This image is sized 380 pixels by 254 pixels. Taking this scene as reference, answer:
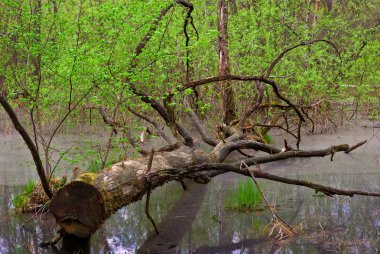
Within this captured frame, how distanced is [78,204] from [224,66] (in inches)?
272

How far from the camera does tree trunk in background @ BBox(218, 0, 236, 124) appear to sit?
10.9m

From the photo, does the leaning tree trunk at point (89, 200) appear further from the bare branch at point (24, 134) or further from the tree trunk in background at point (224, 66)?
the tree trunk in background at point (224, 66)

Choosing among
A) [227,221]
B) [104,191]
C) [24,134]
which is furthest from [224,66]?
[24,134]

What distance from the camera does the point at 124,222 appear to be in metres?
6.56

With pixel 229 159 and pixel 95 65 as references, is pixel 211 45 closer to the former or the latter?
pixel 229 159

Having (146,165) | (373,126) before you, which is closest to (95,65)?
(146,165)

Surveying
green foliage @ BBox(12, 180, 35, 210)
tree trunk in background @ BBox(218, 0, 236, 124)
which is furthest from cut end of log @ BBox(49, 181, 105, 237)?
tree trunk in background @ BBox(218, 0, 236, 124)

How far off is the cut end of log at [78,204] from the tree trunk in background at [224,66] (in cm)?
606

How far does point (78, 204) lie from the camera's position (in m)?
4.92

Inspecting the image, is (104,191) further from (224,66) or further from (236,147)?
(224,66)

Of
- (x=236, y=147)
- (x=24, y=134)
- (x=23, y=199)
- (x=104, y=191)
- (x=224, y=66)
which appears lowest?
(x=23, y=199)

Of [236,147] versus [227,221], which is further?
[236,147]

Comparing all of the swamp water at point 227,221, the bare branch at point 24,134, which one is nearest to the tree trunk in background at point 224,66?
the swamp water at point 227,221

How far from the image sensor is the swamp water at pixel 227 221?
534cm
